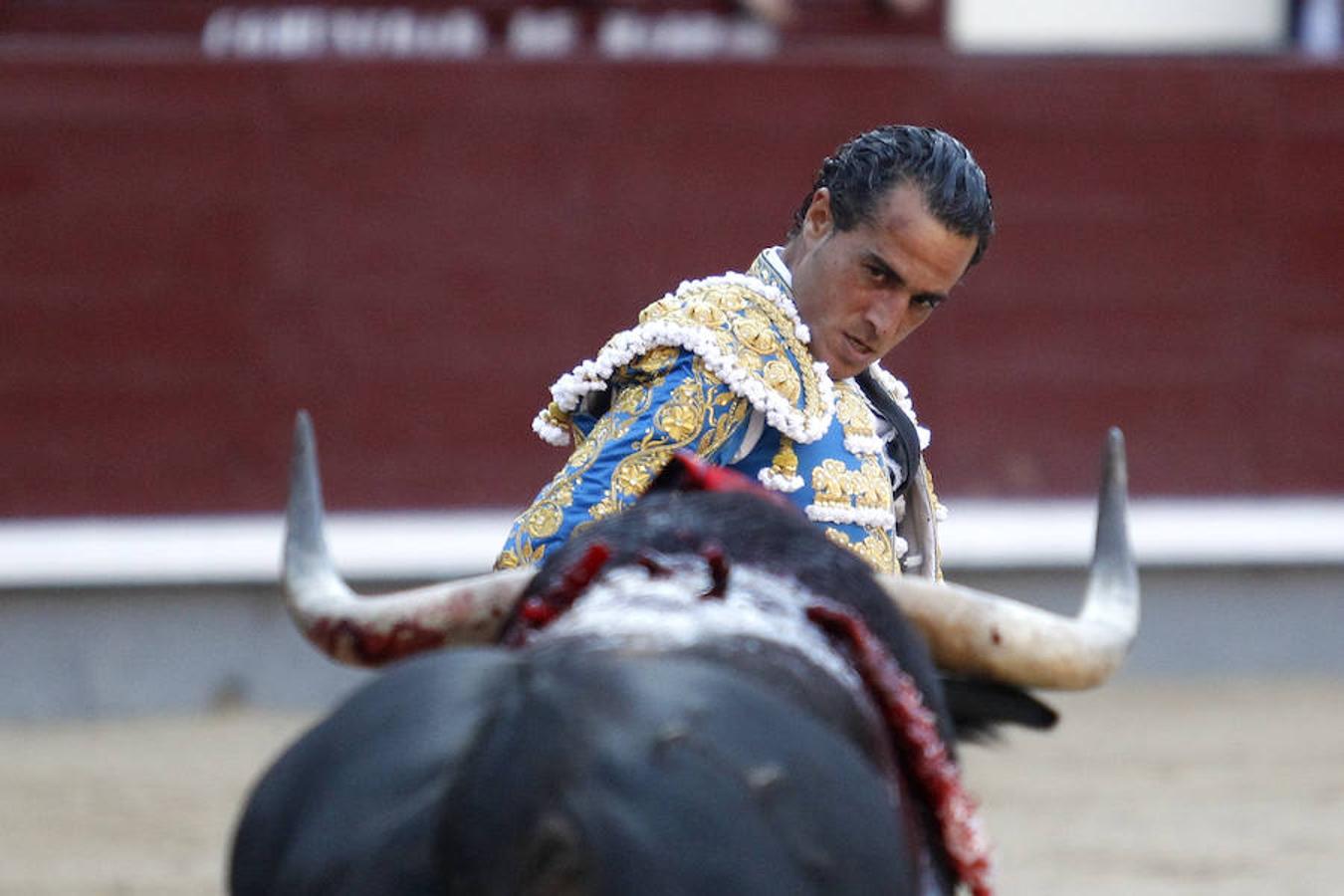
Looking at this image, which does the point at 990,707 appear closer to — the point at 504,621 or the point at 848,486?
the point at 848,486

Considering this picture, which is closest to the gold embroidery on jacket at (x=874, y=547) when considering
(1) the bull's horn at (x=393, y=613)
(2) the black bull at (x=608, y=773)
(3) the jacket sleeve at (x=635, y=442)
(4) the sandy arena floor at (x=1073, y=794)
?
(3) the jacket sleeve at (x=635, y=442)

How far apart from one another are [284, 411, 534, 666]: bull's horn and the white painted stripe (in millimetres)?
4088

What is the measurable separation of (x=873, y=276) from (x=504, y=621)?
0.59 m

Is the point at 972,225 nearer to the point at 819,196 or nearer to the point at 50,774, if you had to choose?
the point at 819,196

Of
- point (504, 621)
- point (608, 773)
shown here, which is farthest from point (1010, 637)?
point (608, 773)

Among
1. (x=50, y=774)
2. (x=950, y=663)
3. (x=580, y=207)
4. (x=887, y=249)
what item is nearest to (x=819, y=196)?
(x=887, y=249)

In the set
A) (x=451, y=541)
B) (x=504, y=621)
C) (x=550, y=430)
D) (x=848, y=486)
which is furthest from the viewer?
(x=451, y=541)

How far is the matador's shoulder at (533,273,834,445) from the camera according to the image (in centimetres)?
209

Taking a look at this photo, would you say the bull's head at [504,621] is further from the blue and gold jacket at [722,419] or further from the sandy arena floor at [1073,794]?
the sandy arena floor at [1073,794]

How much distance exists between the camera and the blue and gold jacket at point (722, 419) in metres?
2.01

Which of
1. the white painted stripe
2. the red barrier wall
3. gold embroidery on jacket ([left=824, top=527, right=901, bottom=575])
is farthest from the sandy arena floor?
gold embroidery on jacket ([left=824, top=527, right=901, bottom=575])

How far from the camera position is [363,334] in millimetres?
6254

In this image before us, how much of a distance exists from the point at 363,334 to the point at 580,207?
692mm

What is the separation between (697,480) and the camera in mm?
1830
